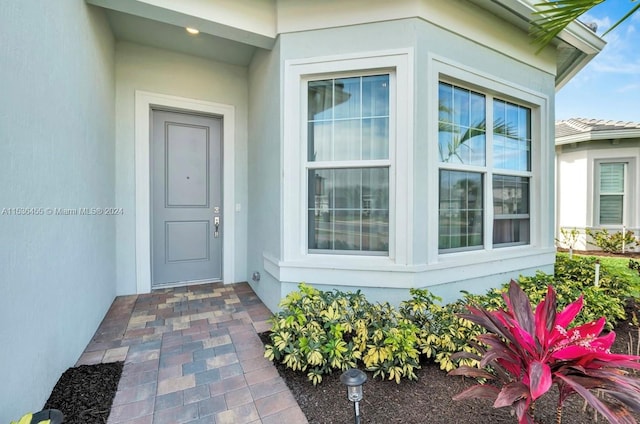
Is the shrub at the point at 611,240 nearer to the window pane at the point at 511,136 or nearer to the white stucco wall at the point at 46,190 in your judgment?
the window pane at the point at 511,136

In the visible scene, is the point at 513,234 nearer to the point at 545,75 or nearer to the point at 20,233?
the point at 545,75

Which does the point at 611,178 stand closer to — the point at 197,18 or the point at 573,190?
the point at 573,190

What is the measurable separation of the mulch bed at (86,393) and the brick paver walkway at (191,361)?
63 millimetres

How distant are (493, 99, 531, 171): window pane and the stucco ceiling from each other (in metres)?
3.18

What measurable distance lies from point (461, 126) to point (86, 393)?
386 cm

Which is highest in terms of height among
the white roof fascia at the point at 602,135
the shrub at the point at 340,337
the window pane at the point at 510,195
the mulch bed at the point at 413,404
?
the white roof fascia at the point at 602,135

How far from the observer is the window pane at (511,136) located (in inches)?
133

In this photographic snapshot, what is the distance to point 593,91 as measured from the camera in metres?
10.6

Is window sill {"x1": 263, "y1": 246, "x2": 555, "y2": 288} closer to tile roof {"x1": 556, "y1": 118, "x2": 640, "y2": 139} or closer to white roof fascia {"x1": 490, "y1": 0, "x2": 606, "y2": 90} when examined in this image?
white roof fascia {"x1": 490, "y1": 0, "x2": 606, "y2": 90}

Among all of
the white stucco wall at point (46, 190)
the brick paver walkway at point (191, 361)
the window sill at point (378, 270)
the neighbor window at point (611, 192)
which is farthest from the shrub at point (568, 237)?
the white stucco wall at point (46, 190)

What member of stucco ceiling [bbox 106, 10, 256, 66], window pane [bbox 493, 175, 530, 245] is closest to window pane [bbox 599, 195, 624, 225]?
window pane [bbox 493, 175, 530, 245]

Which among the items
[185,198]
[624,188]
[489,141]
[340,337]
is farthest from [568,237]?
[185,198]

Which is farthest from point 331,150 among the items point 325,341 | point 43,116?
point 43,116

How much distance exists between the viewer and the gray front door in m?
3.78
